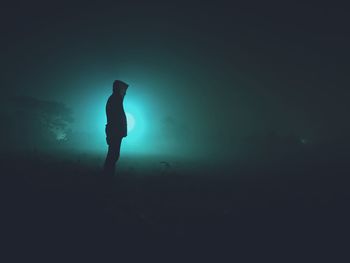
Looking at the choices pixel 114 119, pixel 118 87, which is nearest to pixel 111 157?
pixel 114 119

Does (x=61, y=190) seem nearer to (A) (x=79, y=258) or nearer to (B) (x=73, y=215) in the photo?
(B) (x=73, y=215)

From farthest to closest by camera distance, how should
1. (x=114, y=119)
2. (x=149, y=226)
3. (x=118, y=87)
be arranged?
(x=118, y=87) < (x=114, y=119) < (x=149, y=226)

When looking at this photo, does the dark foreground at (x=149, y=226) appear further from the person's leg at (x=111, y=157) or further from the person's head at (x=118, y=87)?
the person's head at (x=118, y=87)

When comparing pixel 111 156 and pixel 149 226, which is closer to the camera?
pixel 149 226

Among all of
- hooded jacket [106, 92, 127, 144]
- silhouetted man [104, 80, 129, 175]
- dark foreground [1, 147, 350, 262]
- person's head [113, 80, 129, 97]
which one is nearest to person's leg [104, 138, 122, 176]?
silhouetted man [104, 80, 129, 175]

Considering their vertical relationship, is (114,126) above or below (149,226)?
above

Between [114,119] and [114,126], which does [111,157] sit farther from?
[114,119]

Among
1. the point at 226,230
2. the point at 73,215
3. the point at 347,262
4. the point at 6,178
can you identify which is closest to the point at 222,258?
the point at 226,230

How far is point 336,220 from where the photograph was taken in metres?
10.5

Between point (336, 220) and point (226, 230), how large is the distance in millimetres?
4583

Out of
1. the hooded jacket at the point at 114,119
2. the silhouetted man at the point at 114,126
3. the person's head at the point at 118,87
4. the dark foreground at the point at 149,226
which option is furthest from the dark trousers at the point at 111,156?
the person's head at the point at 118,87

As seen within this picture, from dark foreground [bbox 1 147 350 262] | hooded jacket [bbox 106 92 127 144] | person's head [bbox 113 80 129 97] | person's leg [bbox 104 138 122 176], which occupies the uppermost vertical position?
person's head [bbox 113 80 129 97]

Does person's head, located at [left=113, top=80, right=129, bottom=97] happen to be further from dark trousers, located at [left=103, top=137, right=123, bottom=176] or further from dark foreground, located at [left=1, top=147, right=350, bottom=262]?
dark foreground, located at [left=1, top=147, right=350, bottom=262]

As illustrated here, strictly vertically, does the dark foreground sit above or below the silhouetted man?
below
